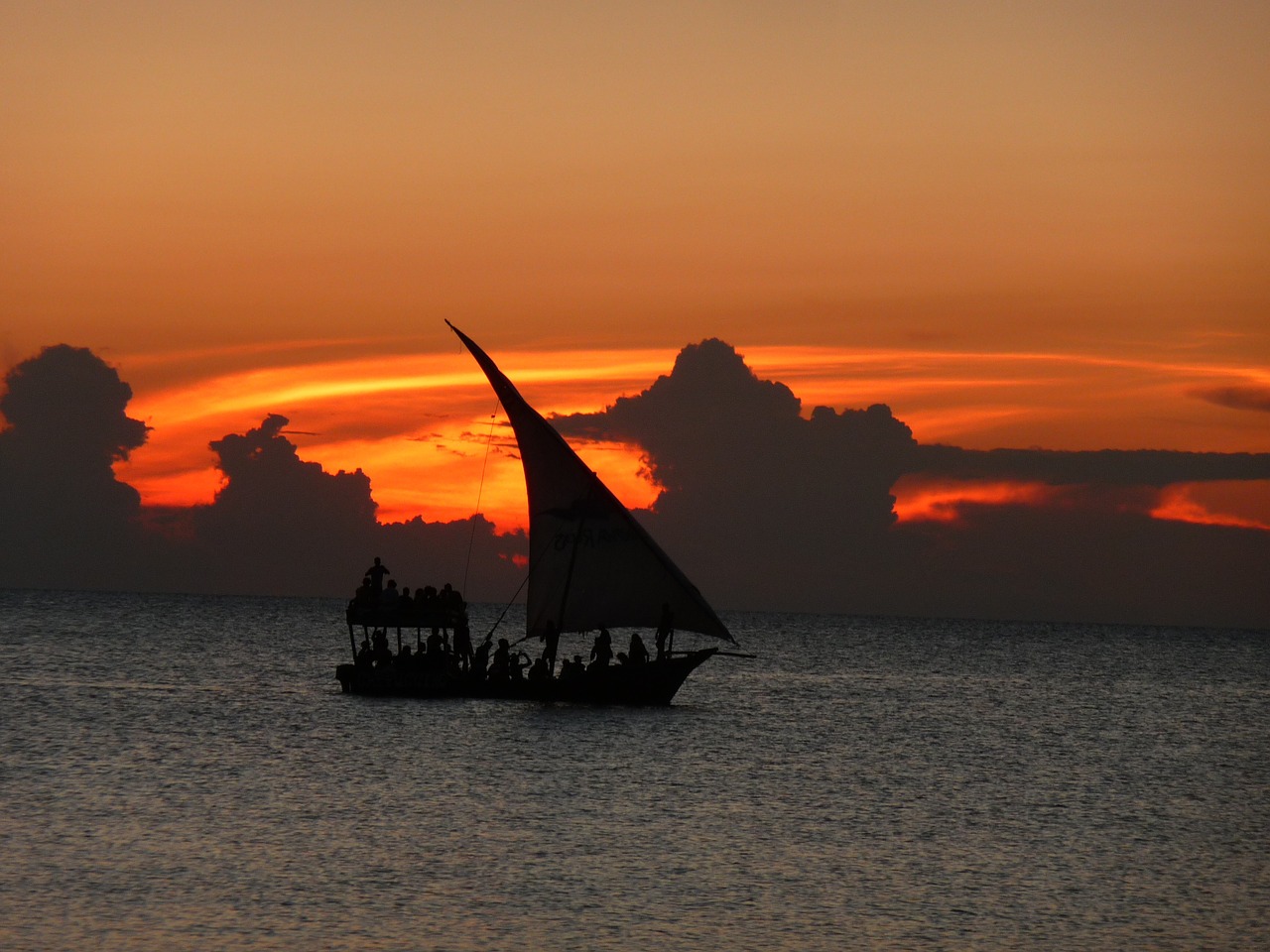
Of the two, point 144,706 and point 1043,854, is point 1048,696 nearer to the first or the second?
point 144,706

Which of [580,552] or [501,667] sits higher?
[580,552]

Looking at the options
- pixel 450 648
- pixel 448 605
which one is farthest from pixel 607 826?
pixel 450 648

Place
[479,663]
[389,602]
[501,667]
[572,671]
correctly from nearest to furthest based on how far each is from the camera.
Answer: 1. [389,602]
2. [572,671]
3. [501,667]
4. [479,663]

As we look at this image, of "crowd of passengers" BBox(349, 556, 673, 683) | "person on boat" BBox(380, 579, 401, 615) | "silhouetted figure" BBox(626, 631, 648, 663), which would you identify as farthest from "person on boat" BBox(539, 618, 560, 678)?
"person on boat" BBox(380, 579, 401, 615)

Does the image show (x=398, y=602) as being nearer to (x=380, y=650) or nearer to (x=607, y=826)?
(x=380, y=650)

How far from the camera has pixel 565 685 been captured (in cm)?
4659

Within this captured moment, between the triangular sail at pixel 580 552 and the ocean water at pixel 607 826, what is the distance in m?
3.19

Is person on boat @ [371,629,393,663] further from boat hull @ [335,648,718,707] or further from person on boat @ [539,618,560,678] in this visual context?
person on boat @ [539,618,560,678]

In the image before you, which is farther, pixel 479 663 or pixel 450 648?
pixel 450 648

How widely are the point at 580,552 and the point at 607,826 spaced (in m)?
17.2

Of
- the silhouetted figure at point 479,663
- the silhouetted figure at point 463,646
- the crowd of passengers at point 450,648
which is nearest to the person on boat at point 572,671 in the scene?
Result: the crowd of passengers at point 450,648

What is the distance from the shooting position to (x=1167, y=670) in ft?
401

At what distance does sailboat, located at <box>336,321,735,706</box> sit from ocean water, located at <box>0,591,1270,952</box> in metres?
1.06

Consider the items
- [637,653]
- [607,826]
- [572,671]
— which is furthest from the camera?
[637,653]
